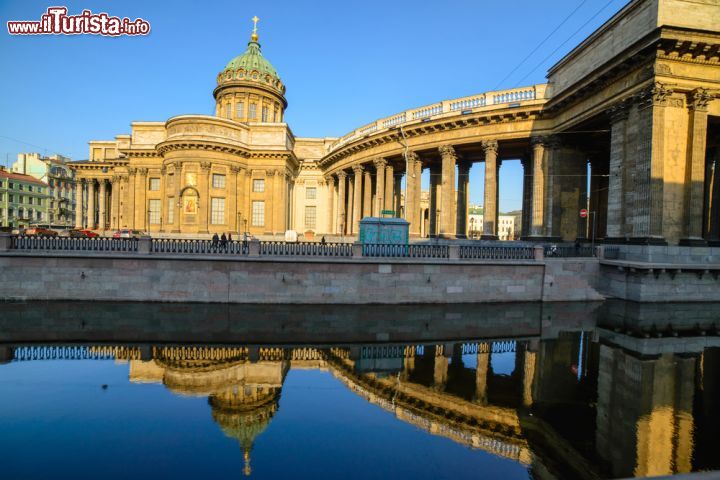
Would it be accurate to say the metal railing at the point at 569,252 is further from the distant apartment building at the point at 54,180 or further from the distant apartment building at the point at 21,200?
the distant apartment building at the point at 54,180

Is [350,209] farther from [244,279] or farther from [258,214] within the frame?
[244,279]

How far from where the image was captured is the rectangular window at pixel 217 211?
4031cm

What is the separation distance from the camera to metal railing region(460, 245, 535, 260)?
60.5ft

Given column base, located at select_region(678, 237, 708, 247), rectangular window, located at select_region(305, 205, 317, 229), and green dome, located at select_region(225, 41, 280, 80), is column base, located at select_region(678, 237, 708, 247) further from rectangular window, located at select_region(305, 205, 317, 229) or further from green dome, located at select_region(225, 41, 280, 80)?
green dome, located at select_region(225, 41, 280, 80)

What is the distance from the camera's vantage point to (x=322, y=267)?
17188 millimetres

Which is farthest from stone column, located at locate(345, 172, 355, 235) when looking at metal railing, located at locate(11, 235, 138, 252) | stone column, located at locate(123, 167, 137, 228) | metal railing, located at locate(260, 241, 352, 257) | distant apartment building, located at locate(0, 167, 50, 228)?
distant apartment building, located at locate(0, 167, 50, 228)

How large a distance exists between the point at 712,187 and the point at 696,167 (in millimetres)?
7711

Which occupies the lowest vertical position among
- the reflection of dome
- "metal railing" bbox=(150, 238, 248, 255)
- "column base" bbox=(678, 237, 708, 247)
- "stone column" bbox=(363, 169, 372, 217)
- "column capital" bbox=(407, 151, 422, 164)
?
the reflection of dome

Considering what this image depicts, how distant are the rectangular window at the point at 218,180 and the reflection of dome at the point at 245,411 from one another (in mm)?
35381

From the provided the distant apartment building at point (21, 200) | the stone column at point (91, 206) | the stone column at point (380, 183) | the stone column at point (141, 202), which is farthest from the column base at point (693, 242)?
the distant apartment building at point (21, 200)

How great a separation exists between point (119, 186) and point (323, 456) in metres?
56.8

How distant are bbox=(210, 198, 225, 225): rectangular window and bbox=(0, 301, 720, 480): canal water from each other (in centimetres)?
2550

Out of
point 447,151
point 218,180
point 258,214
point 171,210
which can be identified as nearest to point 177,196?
point 171,210

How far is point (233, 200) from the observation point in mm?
40969
